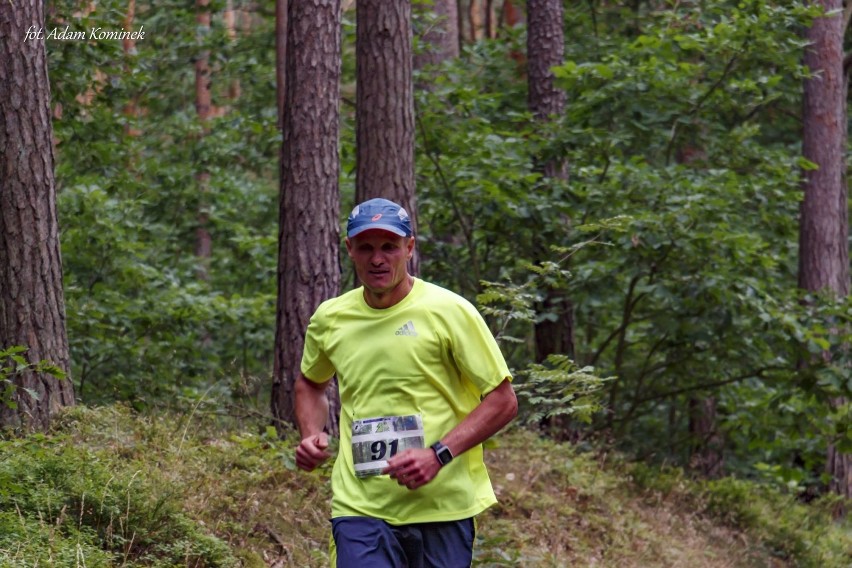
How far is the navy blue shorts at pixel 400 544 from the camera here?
4230 millimetres

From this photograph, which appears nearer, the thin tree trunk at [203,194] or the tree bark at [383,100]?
the tree bark at [383,100]

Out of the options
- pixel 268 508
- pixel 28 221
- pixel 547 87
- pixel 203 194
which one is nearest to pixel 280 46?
pixel 203 194

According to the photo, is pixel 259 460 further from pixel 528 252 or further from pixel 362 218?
pixel 528 252

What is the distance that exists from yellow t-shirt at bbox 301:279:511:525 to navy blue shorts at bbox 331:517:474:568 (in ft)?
0.16

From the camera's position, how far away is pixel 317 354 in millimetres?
4656

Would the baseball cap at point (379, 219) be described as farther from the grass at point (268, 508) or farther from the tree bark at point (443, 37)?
the tree bark at point (443, 37)

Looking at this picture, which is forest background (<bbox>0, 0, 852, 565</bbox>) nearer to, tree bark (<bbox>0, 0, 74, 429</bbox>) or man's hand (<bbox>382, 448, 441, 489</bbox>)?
tree bark (<bbox>0, 0, 74, 429</bbox>)

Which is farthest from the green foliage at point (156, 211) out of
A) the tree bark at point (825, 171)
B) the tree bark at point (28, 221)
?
the tree bark at point (825, 171)

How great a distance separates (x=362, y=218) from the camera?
440 centimetres

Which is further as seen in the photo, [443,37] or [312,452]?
[443,37]

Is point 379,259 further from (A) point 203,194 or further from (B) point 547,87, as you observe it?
(A) point 203,194

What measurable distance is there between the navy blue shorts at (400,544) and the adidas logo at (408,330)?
2.31 feet

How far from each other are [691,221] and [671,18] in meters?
2.65

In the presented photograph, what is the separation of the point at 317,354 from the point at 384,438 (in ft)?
1.82
